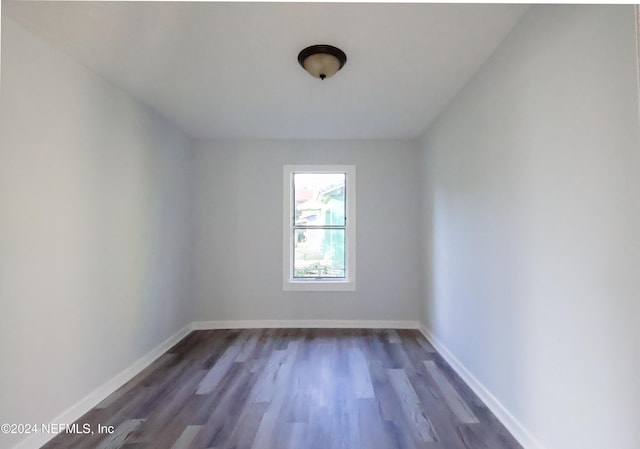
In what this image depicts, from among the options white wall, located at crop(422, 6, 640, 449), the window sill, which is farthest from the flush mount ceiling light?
the window sill

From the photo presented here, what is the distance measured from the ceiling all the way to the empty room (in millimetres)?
17

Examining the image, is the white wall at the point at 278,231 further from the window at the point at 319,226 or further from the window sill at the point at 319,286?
the window at the point at 319,226

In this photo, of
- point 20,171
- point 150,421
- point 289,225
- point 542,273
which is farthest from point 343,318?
point 20,171

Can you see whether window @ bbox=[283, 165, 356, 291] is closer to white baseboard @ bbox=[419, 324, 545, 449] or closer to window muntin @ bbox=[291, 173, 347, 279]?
window muntin @ bbox=[291, 173, 347, 279]

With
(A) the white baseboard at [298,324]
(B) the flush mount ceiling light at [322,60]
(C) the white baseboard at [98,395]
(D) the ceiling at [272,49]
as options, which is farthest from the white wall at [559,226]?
(C) the white baseboard at [98,395]

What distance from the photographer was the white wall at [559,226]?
1.24m

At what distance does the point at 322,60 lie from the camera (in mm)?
2107

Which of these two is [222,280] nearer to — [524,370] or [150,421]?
[150,421]

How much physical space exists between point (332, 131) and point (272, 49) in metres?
1.74

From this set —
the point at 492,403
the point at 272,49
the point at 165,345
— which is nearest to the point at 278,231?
the point at 165,345

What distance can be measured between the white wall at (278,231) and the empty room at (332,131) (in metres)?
0.40

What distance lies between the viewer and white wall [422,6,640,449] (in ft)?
4.08

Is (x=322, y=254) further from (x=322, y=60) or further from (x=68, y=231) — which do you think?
(x=68, y=231)

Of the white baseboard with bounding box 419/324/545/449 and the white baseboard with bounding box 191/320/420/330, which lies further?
the white baseboard with bounding box 191/320/420/330
